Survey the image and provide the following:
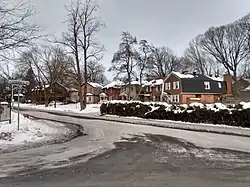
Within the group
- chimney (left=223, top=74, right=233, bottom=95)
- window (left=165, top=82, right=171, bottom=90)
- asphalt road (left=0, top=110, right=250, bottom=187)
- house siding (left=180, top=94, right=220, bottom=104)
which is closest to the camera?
asphalt road (left=0, top=110, right=250, bottom=187)

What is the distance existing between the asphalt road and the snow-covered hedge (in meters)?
10.1

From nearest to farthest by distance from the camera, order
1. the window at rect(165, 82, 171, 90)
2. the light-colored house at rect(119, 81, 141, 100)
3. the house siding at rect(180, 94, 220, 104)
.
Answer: the house siding at rect(180, 94, 220, 104), the window at rect(165, 82, 171, 90), the light-colored house at rect(119, 81, 141, 100)

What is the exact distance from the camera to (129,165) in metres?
9.17

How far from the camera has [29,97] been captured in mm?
107125

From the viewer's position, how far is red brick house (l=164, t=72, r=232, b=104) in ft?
229

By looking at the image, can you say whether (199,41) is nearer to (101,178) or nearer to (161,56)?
(161,56)

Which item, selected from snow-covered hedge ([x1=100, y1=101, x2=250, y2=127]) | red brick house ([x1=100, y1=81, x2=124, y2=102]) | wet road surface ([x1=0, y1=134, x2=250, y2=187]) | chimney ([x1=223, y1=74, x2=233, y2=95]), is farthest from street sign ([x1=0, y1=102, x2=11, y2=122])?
red brick house ([x1=100, y1=81, x2=124, y2=102])

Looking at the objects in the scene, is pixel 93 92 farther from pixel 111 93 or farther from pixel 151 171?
pixel 151 171

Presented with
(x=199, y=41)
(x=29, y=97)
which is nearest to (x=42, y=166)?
(x=199, y=41)

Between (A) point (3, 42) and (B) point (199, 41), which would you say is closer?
(A) point (3, 42)

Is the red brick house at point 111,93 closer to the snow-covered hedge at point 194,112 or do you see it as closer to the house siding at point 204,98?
the house siding at point 204,98

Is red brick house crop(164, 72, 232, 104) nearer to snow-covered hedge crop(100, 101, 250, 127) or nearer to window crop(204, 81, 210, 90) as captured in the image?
window crop(204, 81, 210, 90)

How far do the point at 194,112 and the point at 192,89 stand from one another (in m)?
44.3

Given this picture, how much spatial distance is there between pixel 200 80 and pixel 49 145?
6053 cm
